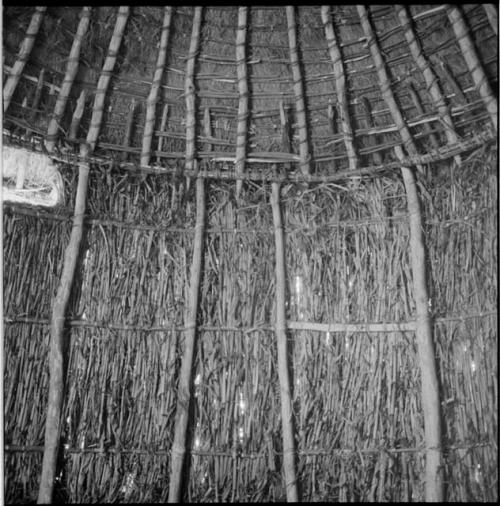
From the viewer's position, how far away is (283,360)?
288cm

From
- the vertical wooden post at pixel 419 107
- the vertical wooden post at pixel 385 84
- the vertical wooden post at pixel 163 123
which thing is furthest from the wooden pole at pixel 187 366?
the vertical wooden post at pixel 419 107

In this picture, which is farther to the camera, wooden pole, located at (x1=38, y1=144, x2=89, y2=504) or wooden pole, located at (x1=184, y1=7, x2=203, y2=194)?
wooden pole, located at (x1=184, y1=7, x2=203, y2=194)

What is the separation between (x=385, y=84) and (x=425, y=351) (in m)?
1.26

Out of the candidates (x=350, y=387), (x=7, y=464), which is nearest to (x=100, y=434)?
(x=7, y=464)

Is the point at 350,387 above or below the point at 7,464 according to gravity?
above

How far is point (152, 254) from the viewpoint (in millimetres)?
3006

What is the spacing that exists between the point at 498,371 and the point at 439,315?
Result: 15.7 inches

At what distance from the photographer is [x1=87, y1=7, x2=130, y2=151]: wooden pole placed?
275 centimetres

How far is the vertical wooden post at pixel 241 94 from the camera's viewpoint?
9.12 feet

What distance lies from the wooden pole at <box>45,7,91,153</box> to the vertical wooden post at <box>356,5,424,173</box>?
1260 mm

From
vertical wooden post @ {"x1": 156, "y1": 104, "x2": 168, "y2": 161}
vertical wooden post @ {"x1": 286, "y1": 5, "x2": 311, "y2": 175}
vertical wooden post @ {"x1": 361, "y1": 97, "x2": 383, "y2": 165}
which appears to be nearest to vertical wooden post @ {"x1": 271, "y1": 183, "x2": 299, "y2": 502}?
vertical wooden post @ {"x1": 286, "y1": 5, "x2": 311, "y2": 175}

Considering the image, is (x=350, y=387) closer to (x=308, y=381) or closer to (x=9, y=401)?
(x=308, y=381)

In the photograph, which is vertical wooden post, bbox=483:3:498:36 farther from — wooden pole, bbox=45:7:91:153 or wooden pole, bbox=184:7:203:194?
wooden pole, bbox=45:7:91:153

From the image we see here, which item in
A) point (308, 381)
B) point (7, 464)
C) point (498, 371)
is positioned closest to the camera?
point (498, 371)
